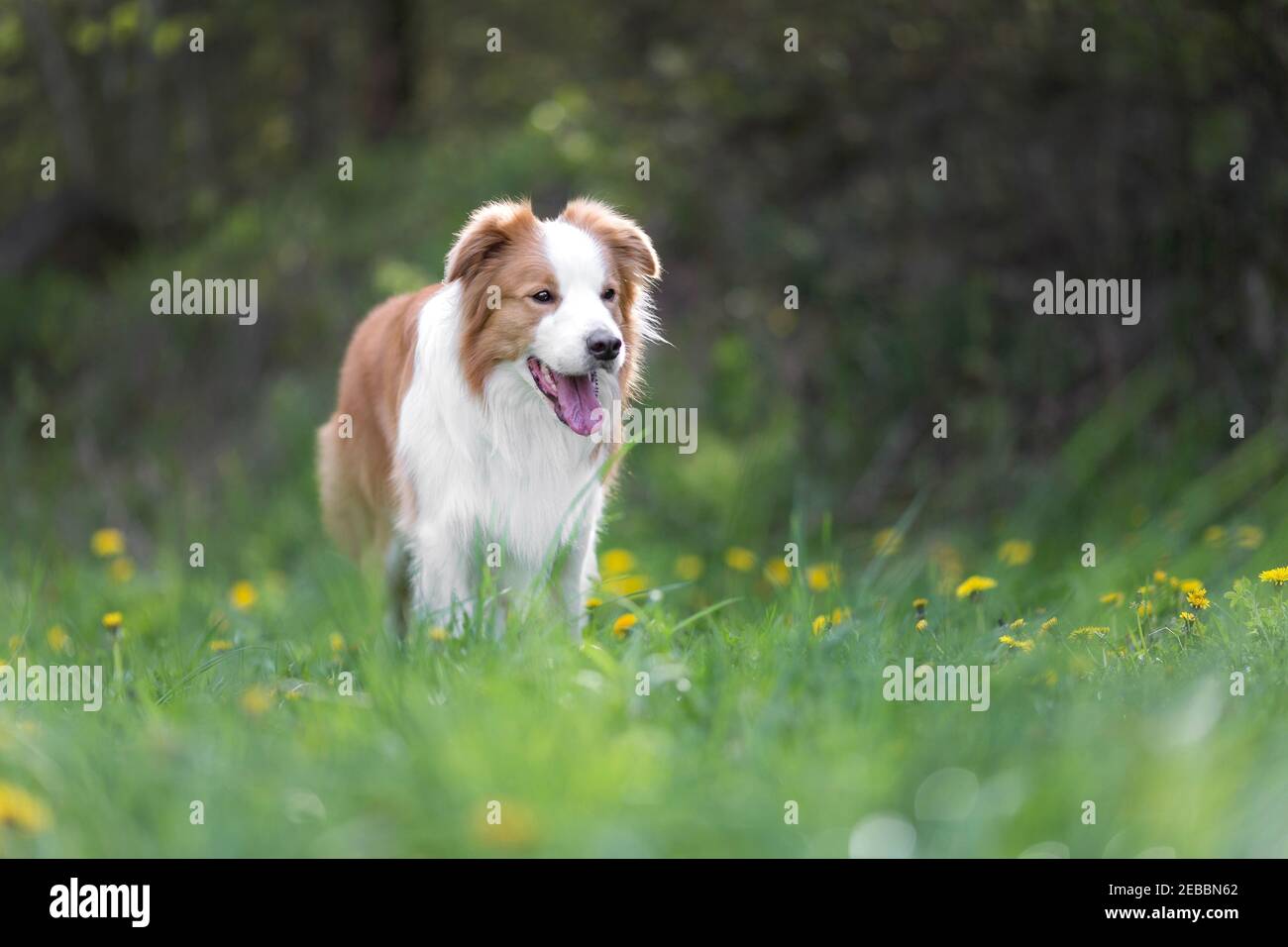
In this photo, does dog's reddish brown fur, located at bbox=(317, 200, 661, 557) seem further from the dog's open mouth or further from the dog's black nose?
the dog's black nose

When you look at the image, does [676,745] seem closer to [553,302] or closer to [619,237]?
[553,302]

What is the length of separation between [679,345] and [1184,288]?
295cm

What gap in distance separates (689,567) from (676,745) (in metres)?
3.78

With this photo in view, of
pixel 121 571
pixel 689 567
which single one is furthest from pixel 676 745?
pixel 121 571

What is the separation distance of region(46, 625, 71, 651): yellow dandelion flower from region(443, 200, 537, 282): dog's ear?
5.86 feet

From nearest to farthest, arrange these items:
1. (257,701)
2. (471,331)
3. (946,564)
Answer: (257,701), (471,331), (946,564)

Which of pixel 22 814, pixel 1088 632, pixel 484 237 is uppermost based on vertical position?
pixel 484 237

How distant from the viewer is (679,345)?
8.21 metres

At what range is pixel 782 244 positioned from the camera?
8297 mm

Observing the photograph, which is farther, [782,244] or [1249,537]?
[782,244]

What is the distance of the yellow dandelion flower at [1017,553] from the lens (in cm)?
518

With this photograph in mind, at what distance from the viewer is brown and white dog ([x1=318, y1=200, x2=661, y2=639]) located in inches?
156

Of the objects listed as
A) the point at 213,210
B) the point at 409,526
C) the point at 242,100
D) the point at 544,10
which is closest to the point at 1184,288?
the point at 409,526

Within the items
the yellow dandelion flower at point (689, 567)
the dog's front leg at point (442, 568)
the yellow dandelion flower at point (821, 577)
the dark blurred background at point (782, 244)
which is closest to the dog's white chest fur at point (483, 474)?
the dog's front leg at point (442, 568)
